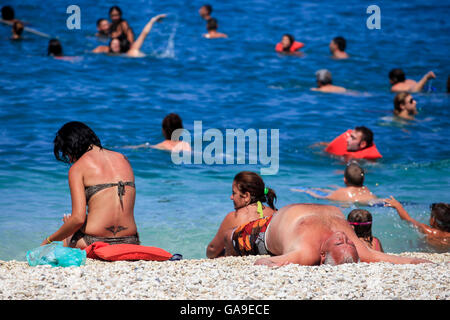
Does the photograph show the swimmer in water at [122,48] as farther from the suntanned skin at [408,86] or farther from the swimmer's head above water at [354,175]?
the swimmer's head above water at [354,175]

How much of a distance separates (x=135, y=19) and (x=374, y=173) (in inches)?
415

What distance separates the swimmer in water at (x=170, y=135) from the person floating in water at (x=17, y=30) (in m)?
7.09

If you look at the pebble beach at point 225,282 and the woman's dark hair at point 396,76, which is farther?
the woman's dark hair at point 396,76

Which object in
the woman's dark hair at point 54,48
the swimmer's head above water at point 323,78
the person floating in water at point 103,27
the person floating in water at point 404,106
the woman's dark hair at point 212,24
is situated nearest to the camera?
the person floating in water at point 404,106

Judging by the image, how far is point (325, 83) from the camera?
13883 mm

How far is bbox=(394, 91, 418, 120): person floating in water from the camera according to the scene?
12258mm

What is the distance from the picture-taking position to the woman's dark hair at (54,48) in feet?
48.0

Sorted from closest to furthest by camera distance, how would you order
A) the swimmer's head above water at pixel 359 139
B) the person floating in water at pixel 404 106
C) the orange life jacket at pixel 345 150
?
the swimmer's head above water at pixel 359 139
the orange life jacket at pixel 345 150
the person floating in water at pixel 404 106

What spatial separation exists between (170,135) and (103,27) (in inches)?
295

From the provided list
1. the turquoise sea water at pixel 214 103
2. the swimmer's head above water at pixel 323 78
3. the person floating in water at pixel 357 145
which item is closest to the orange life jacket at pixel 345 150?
the person floating in water at pixel 357 145

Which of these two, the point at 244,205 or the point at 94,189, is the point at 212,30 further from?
the point at 94,189

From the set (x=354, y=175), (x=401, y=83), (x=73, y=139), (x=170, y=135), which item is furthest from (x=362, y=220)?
(x=401, y=83)

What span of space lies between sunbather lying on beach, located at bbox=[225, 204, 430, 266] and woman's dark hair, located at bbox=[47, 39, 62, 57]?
34.1 ft

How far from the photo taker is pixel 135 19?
18.4 meters
